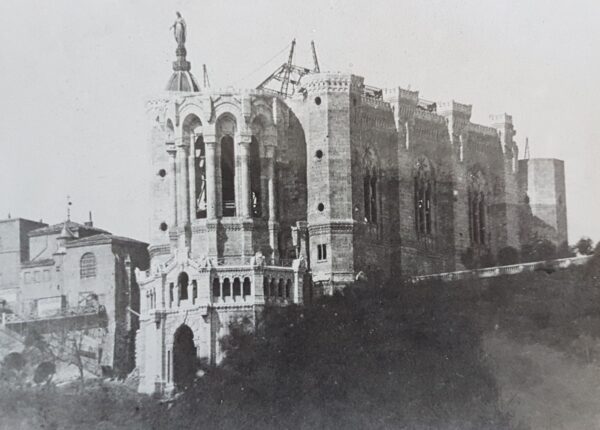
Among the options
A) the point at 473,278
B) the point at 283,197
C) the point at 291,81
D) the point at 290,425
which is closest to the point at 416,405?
the point at 290,425

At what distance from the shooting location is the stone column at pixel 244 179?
69750mm

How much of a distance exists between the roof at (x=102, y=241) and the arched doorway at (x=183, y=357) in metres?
15.1

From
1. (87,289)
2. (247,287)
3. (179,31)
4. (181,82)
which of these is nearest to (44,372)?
(87,289)

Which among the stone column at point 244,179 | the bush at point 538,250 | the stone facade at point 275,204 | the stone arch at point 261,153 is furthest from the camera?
the bush at point 538,250

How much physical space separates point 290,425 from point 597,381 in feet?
48.1

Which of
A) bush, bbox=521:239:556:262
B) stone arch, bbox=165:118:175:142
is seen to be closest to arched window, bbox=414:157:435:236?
bush, bbox=521:239:556:262

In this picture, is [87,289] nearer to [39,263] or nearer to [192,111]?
[39,263]

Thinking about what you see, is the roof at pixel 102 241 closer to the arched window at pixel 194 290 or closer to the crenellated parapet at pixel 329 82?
the arched window at pixel 194 290

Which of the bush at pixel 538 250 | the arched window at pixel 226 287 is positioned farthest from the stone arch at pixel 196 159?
the bush at pixel 538 250

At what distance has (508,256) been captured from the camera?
77125 mm

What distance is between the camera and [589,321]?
2249 inches

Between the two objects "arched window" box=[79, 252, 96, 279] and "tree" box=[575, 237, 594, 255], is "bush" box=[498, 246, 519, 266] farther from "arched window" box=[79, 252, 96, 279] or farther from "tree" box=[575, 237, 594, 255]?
"arched window" box=[79, 252, 96, 279]

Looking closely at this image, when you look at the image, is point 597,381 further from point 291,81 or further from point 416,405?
point 291,81

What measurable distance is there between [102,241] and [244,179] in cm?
1530
